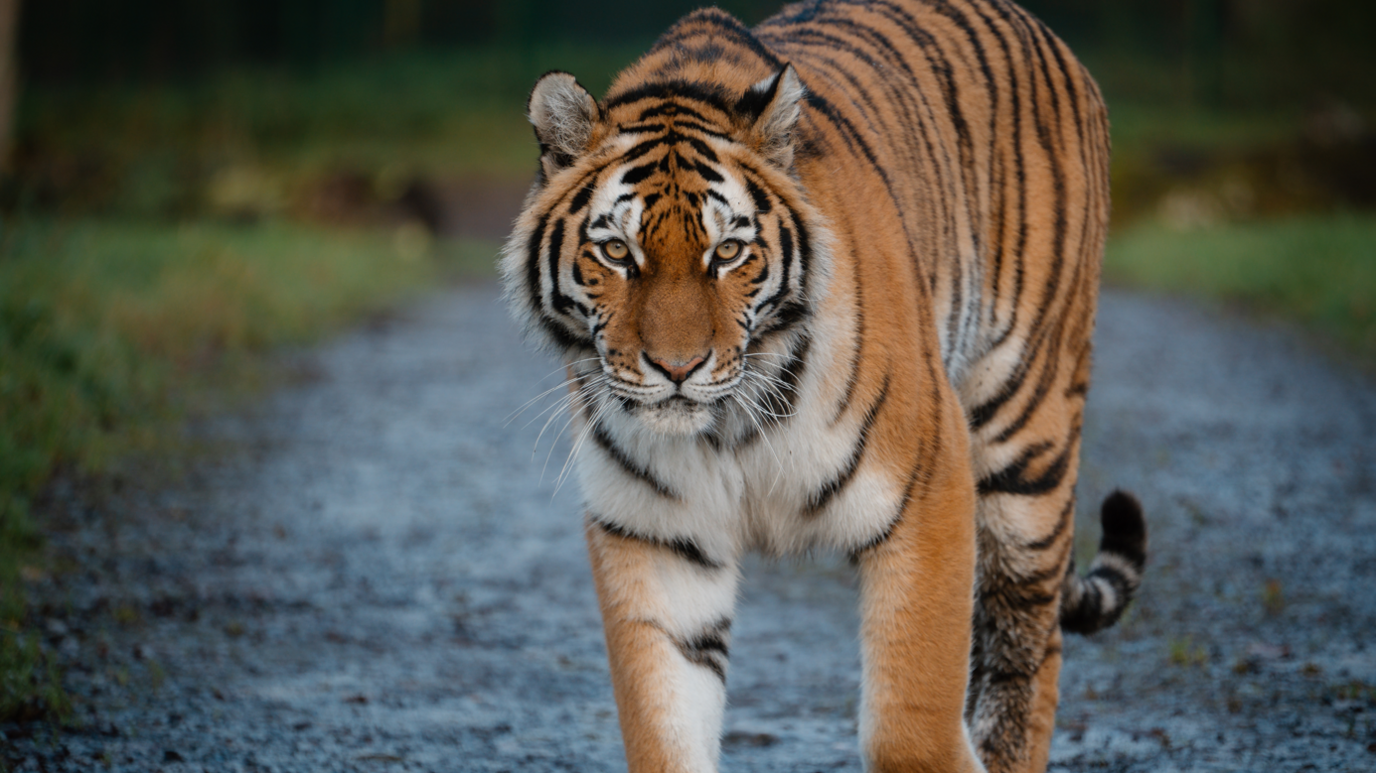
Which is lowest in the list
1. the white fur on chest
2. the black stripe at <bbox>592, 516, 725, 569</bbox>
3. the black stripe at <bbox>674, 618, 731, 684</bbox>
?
the black stripe at <bbox>674, 618, 731, 684</bbox>

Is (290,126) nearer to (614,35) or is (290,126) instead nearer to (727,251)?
(614,35)

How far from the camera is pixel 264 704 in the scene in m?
3.13

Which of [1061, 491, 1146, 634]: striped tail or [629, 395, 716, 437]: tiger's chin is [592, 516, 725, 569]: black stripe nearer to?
[629, 395, 716, 437]: tiger's chin

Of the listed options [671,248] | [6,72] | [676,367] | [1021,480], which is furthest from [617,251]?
[6,72]

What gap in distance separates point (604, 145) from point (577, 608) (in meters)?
2.07

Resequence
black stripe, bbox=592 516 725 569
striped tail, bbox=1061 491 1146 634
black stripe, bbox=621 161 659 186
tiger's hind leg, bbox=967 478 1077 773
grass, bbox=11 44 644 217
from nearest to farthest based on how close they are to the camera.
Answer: black stripe, bbox=621 161 659 186 < black stripe, bbox=592 516 725 569 < tiger's hind leg, bbox=967 478 1077 773 < striped tail, bbox=1061 491 1146 634 < grass, bbox=11 44 644 217

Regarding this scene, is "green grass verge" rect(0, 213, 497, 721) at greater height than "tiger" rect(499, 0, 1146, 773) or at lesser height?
lesser

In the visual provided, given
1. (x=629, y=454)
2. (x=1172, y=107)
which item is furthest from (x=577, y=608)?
(x=1172, y=107)

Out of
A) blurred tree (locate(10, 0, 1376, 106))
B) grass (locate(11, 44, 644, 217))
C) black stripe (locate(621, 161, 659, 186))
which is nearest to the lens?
black stripe (locate(621, 161, 659, 186))

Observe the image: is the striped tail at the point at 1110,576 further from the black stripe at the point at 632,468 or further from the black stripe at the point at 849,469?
the black stripe at the point at 632,468

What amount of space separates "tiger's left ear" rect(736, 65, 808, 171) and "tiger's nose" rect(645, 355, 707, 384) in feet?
1.38

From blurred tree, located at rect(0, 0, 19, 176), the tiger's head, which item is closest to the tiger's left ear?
the tiger's head

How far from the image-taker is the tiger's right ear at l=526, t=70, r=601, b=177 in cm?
222

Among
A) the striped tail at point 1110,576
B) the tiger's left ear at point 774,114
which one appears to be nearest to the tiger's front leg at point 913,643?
the tiger's left ear at point 774,114
